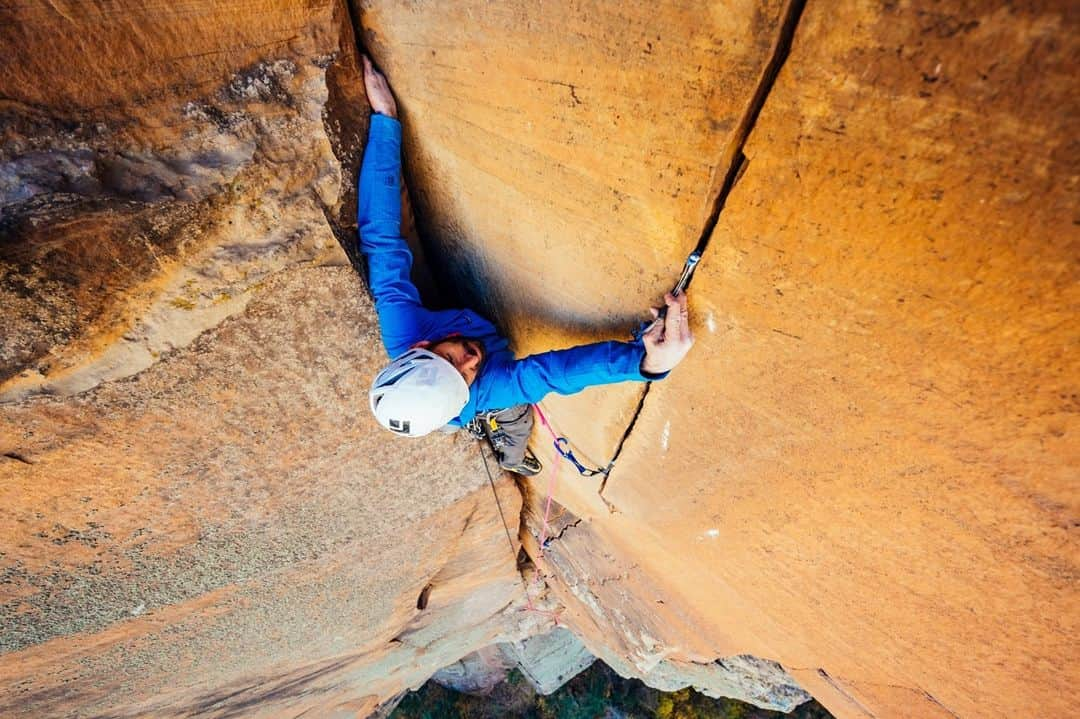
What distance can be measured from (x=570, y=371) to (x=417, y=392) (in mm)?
525

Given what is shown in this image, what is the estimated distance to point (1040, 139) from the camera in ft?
2.55

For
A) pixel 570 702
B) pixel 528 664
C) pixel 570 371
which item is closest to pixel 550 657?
pixel 528 664

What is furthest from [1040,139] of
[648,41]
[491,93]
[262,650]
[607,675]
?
[607,675]

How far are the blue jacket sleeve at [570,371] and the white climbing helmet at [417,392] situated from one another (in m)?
0.21

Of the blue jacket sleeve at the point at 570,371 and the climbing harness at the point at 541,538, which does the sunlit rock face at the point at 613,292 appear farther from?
the climbing harness at the point at 541,538

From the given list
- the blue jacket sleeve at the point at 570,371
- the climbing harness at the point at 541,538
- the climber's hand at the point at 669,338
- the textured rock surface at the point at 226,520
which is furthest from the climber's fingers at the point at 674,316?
the climbing harness at the point at 541,538

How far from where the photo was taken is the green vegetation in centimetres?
849

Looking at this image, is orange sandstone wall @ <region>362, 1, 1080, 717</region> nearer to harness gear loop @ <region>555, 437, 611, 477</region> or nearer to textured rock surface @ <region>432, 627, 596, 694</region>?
harness gear loop @ <region>555, 437, 611, 477</region>

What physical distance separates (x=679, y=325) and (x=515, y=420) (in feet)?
4.58

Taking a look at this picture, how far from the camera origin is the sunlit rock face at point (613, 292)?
0.94 meters

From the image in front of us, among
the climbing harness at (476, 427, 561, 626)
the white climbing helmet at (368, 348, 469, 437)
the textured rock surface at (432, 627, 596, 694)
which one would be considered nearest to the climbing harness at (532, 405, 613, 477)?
the climbing harness at (476, 427, 561, 626)

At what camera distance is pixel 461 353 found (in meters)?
1.88

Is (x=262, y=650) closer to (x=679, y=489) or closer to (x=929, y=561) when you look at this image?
(x=679, y=489)

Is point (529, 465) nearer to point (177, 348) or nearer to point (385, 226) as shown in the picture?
point (385, 226)
